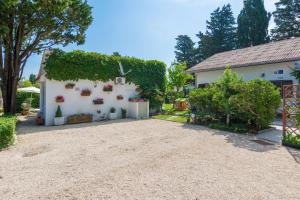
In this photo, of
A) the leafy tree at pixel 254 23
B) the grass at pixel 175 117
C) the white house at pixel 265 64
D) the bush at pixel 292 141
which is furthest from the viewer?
the leafy tree at pixel 254 23

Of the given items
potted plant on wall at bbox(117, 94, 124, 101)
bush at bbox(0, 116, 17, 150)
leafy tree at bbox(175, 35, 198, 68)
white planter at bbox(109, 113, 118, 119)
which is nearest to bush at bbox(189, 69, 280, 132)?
potted plant on wall at bbox(117, 94, 124, 101)

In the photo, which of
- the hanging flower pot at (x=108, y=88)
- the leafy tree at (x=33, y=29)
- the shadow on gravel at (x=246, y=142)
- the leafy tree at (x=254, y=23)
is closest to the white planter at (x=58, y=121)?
the leafy tree at (x=33, y=29)

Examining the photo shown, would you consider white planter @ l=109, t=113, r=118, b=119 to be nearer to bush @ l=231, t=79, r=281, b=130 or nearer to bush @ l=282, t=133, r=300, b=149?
bush @ l=231, t=79, r=281, b=130

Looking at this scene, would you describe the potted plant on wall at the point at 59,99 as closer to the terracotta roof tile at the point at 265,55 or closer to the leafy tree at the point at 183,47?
the terracotta roof tile at the point at 265,55

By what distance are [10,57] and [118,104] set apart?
6.92 metres

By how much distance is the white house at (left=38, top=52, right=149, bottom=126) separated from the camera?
36.4 feet

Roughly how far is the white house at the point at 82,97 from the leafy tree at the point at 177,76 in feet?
20.0

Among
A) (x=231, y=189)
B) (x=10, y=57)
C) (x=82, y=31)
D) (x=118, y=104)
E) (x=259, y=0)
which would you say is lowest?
(x=231, y=189)

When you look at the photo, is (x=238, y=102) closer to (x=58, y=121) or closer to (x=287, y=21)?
(x=58, y=121)

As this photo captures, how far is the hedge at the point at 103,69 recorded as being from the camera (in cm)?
1110

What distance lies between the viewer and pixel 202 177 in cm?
407

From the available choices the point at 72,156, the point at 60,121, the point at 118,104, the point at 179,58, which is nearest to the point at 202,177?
the point at 72,156

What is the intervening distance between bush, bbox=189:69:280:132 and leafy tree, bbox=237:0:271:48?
74.6ft

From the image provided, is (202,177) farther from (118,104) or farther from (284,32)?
(284,32)
